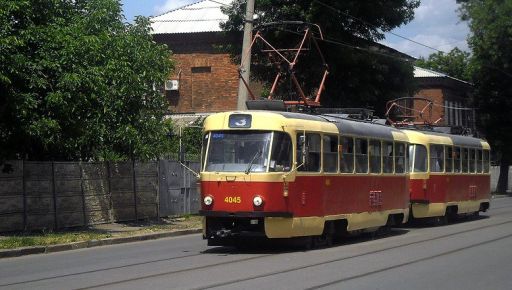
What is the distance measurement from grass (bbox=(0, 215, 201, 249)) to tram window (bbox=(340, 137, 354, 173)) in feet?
20.7

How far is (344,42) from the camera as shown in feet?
104

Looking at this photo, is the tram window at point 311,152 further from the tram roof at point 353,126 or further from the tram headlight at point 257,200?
the tram headlight at point 257,200

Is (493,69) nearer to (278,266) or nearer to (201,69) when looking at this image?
(201,69)

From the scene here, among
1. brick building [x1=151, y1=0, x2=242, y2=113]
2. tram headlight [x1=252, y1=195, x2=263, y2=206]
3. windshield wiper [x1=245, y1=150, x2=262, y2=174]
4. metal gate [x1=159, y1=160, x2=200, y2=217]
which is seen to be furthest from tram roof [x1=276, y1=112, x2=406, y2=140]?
brick building [x1=151, y1=0, x2=242, y2=113]

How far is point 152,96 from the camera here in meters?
23.5

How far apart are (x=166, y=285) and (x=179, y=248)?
6157 millimetres

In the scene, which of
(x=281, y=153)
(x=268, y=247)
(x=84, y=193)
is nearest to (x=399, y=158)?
(x=268, y=247)

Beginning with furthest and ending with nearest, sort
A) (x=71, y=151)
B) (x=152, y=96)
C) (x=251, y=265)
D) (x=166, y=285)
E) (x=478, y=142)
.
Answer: (x=478, y=142), (x=152, y=96), (x=71, y=151), (x=251, y=265), (x=166, y=285)

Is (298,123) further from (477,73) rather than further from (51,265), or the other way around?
(477,73)

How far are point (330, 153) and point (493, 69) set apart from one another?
3463 centimetres

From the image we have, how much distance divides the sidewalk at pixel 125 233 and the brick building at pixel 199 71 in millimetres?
15565

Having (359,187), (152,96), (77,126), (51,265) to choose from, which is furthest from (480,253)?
(152,96)

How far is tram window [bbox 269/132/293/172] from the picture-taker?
1453cm

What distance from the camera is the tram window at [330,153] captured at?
1605cm
